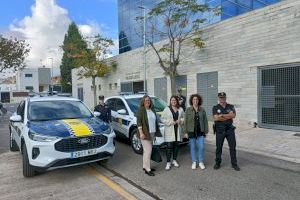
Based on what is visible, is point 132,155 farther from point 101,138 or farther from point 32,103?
point 32,103

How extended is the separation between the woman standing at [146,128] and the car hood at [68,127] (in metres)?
0.87

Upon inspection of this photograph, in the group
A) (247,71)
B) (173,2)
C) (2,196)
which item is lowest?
(2,196)

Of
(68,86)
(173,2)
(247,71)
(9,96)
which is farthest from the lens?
(9,96)

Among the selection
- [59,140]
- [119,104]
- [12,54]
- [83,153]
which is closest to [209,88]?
[119,104]

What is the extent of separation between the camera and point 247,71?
519 inches

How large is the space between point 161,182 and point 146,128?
113cm

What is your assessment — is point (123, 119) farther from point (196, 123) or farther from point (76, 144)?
point (76, 144)

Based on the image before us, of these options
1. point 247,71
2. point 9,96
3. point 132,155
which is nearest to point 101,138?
point 132,155

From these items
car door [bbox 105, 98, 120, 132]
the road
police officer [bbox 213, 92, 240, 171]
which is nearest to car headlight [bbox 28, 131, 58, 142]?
the road

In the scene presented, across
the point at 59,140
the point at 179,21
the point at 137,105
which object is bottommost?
the point at 59,140

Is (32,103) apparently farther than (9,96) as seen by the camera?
No

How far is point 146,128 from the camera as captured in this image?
6.50m

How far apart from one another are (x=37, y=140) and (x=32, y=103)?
1.94 m

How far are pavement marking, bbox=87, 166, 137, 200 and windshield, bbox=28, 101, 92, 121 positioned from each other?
1.36 metres
